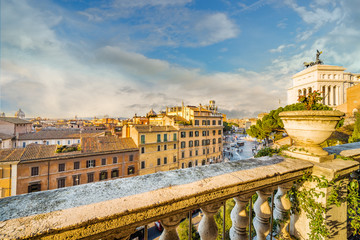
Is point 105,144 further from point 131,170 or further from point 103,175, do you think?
point 131,170

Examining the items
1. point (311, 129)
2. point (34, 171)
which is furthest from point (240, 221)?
point (34, 171)

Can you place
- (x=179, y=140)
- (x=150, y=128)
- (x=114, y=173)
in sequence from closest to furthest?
(x=114, y=173) → (x=150, y=128) → (x=179, y=140)

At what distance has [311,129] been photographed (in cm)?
198

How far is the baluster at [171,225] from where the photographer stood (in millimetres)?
1208

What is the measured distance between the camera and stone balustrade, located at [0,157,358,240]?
0.81m

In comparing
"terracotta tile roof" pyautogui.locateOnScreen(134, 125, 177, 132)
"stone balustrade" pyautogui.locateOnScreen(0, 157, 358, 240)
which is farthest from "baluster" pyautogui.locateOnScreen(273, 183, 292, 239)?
"terracotta tile roof" pyautogui.locateOnScreen(134, 125, 177, 132)

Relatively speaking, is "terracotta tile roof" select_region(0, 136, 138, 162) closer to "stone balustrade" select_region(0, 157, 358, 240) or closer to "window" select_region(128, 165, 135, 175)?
"window" select_region(128, 165, 135, 175)

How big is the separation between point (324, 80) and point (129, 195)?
55519mm

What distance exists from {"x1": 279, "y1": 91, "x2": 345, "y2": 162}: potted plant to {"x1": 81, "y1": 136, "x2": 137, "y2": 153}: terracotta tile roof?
19890 mm

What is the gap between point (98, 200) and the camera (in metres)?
0.99

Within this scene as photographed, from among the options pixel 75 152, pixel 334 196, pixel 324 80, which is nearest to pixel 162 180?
pixel 334 196

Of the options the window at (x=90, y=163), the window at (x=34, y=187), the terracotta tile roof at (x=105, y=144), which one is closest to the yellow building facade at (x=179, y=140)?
the terracotta tile roof at (x=105, y=144)

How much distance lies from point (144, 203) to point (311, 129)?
7.20 ft

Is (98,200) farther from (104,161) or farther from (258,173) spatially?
(104,161)
